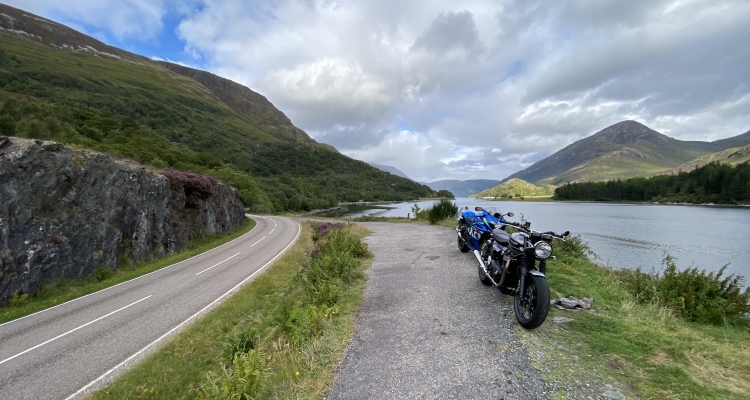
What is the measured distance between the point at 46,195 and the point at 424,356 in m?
16.7

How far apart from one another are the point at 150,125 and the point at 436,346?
138m

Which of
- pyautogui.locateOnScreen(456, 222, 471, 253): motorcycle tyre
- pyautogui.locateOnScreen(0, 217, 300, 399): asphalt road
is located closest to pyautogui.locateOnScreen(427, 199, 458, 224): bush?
pyautogui.locateOnScreen(456, 222, 471, 253): motorcycle tyre

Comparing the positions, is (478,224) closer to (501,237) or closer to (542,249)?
(501,237)

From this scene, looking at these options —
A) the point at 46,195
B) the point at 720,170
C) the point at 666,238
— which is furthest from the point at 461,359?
the point at 720,170

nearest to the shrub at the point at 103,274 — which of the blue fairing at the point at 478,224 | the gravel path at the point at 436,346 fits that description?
the gravel path at the point at 436,346

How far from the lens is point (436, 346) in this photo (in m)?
4.53

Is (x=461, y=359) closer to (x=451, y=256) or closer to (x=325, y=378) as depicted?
(x=325, y=378)

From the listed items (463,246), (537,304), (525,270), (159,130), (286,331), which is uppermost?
(159,130)

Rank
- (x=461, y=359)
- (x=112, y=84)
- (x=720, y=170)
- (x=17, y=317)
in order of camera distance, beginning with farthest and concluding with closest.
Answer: (x=112, y=84)
(x=720, y=170)
(x=17, y=317)
(x=461, y=359)

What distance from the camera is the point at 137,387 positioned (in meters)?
6.26

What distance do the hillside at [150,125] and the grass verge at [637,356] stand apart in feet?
123

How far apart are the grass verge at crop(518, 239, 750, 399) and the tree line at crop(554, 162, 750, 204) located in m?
101

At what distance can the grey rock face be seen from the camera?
1177 cm

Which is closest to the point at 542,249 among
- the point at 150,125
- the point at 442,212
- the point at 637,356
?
the point at 637,356
